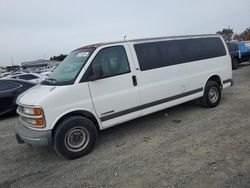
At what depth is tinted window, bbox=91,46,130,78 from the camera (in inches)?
202

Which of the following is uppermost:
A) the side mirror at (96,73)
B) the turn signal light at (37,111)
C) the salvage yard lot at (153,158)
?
the side mirror at (96,73)

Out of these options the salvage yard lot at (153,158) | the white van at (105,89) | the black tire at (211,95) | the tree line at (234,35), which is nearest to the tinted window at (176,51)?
the white van at (105,89)

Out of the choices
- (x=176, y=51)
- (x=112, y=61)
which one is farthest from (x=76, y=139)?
(x=176, y=51)

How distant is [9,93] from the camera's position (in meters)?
8.67

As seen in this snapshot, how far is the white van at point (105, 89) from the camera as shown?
4605 mm

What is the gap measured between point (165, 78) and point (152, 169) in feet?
8.53

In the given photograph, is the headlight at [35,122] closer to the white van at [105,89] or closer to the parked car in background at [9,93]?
the white van at [105,89]

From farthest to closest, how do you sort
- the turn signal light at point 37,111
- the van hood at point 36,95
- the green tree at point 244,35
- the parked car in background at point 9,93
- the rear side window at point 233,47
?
the green tree at point 244,35 < the rear side window at point 233,47 < the parked car in background at point 9,93 < the van hood at point 36,95 < the turn signal light at point 37,111

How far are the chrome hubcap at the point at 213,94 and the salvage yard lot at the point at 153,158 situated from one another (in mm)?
710

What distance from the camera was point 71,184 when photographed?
3.93m

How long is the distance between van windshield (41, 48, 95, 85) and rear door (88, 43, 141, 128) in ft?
0.79

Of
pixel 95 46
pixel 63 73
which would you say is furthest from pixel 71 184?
pixel 95 46

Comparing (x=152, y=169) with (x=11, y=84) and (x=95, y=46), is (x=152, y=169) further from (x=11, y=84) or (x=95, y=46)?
(x=11, y=84)

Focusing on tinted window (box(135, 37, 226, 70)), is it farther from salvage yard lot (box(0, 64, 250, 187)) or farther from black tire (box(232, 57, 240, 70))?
black tire (box(232, 57, 240, 70))
